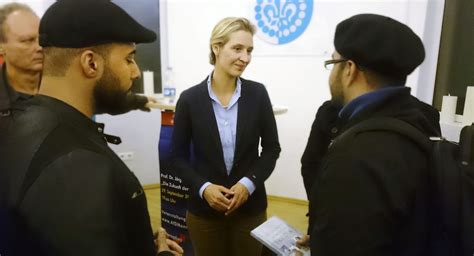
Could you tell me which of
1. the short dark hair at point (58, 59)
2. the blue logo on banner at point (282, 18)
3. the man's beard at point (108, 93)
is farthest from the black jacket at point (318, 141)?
the blue logo on banner at point (282, 18)

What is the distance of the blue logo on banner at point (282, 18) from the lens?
322 cm

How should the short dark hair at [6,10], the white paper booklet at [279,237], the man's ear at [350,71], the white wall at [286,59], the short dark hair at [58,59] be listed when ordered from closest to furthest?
the short dark hair at [58,59], the man's ear at [350,71], the white paper booklet at [279,237], the short dark hair at [6,10], the white wall at [286,59]

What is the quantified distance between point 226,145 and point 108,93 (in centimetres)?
75

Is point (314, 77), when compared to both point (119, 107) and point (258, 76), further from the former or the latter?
point (119, 107)

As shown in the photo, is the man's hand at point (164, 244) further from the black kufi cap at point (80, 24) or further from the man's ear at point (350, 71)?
the man's ear at point (350, 71)

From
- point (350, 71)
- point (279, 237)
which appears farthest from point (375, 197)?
point (279, 237)

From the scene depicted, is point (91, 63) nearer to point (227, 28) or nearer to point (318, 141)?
point (227, 28)

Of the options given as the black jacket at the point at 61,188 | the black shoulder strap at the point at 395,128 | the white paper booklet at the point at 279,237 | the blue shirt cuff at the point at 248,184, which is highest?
the black shoulder strap at the point at 395,128

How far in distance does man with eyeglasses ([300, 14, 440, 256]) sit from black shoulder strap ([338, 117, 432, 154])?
0.5 inches

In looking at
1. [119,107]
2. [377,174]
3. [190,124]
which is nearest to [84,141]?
[119,107]

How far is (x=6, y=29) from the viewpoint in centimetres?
143

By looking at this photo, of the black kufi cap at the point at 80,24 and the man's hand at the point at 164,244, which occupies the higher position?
the black kufi cap at the point at 80,24

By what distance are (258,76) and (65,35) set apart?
9.36ft

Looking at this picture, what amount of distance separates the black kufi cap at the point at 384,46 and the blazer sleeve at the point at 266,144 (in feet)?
2.28
